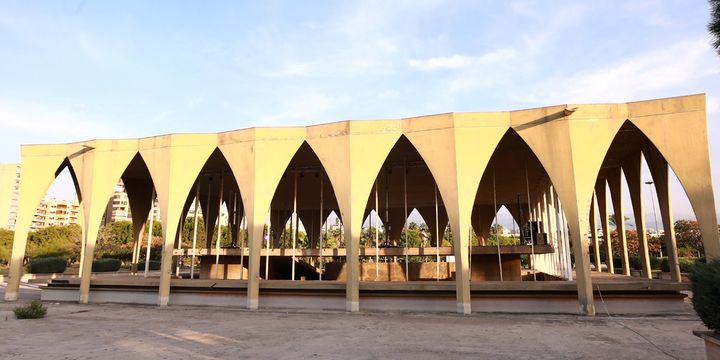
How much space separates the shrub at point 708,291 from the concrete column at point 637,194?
12.2 metres

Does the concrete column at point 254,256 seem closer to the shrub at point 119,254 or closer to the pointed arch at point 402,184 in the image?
the pointed arch at point 402,184

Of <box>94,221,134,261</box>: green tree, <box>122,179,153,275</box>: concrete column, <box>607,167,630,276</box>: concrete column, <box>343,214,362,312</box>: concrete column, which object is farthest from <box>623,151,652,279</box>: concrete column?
<box>94,221,134,261</box>: green tree

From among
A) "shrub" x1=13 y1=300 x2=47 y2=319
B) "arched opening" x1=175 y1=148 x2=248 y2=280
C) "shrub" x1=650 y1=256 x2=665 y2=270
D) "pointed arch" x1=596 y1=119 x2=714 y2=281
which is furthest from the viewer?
"shrub" x1=650 y1=256 x2=665 y2=270

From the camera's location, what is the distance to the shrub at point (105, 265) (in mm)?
37500

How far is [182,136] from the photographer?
1616 cm

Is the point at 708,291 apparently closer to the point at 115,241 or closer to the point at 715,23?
the point at 715,23

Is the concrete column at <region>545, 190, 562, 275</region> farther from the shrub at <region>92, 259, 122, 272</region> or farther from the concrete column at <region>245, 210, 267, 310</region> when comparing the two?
Answer: the shrub at <region>92, 259, 122, 272</region>

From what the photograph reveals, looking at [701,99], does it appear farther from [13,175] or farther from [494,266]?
[13,175]

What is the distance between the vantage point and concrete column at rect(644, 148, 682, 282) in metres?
14.3

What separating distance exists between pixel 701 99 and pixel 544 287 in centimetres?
721

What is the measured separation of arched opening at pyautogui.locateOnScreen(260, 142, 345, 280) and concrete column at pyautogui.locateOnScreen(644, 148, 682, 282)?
11.8m

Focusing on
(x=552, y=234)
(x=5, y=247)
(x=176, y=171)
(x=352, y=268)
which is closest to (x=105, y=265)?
(x=5, y=247)

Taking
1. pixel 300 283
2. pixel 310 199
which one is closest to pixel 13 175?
pixel 310 199

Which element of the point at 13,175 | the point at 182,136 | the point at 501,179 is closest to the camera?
the point at 182,136
